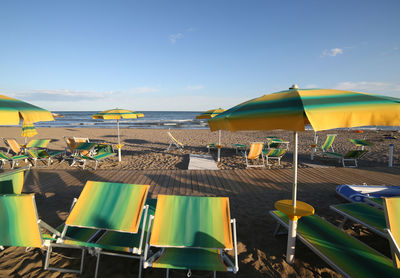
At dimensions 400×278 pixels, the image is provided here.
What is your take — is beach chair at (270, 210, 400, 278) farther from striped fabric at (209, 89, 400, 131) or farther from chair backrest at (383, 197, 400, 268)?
striped fabric at (209, 89, 400, 131)

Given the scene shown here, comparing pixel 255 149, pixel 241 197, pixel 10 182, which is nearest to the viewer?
pixel 10 182

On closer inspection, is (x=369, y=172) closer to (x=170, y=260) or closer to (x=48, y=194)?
(x=170, y=260)

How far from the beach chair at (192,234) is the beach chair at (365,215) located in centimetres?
174

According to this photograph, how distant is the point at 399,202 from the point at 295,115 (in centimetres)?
162

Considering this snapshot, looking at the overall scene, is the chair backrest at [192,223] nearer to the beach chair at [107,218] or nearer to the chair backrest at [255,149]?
the beach chair at [107,218]

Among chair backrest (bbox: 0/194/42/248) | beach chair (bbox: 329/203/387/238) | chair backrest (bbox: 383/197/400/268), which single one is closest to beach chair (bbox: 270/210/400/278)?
chair backrest (bbox: 383/197/400/268)

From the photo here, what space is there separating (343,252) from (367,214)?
1.09 m

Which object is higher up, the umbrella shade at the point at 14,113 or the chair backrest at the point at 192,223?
the umbrella shade at the point at 14,113

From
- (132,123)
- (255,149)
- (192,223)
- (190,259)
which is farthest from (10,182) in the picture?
(132,123)

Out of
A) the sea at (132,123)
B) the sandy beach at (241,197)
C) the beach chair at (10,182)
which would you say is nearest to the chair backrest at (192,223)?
the sandy beach at (241,197)

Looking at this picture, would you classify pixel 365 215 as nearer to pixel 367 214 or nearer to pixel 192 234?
pixel 367 214

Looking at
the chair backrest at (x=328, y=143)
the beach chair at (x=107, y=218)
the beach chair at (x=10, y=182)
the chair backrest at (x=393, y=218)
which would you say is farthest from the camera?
the chair backrest at (x=328, y=143)

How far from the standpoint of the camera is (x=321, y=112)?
1.66m

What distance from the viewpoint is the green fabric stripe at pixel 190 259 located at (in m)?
1.93
